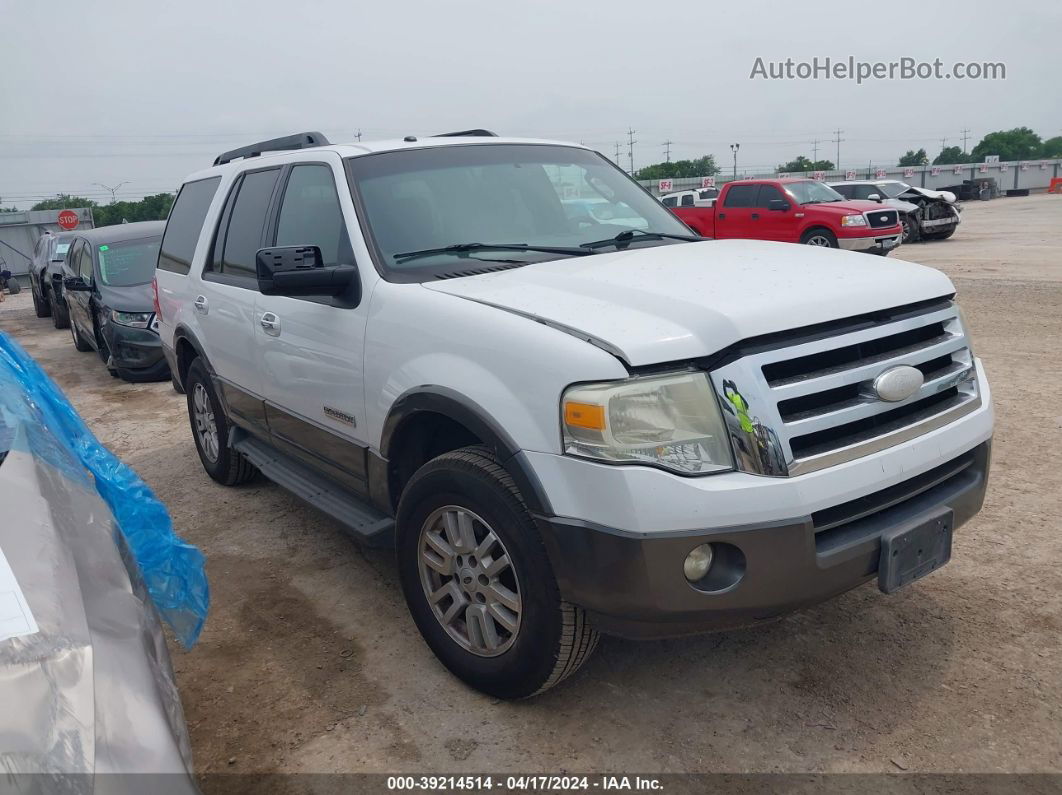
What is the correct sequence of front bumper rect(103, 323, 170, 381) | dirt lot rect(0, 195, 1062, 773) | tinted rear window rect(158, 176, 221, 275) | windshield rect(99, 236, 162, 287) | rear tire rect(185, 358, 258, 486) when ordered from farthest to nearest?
windshield rect(99, 236, 162, 287) → front bumper rect(103, 323, 170, 381) → tinted rear window rect(158, 176, 221, 275) → rear tire rect(185, 358, 258, 486) → dirt lot rect(0, 195, 1062, 773)

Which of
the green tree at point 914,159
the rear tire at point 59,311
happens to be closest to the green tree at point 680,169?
the green tree at point 914,159

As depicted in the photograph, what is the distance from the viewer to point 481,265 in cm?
329

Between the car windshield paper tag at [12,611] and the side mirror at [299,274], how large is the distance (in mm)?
1679

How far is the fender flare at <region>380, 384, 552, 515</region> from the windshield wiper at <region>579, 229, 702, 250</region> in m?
1.10

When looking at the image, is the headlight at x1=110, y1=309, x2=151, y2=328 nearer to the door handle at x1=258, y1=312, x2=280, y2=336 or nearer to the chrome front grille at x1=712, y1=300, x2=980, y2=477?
the door handle at x1=258, y1=312, x2=280, y2=336

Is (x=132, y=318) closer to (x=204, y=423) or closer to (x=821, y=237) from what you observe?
(x=204, y=423)

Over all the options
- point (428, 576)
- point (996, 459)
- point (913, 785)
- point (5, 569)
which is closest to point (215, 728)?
point (428, 576)

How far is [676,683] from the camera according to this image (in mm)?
2980

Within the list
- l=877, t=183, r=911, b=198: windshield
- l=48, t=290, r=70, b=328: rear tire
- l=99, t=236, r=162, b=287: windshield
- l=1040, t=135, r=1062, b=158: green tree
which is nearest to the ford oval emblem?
l=99, t=236, r=162, b=287: windshield

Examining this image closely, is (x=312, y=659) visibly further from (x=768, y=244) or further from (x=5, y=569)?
(x=768, y=244)

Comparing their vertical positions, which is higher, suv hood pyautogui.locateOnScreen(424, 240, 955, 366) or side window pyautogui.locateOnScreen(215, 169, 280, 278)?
side window pyautogui.locateOnScreen(215, 169, 280, 278)

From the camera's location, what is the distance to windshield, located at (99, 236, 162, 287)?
982 cm

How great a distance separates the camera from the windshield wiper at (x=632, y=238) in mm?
3619

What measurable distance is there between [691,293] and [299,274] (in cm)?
147
